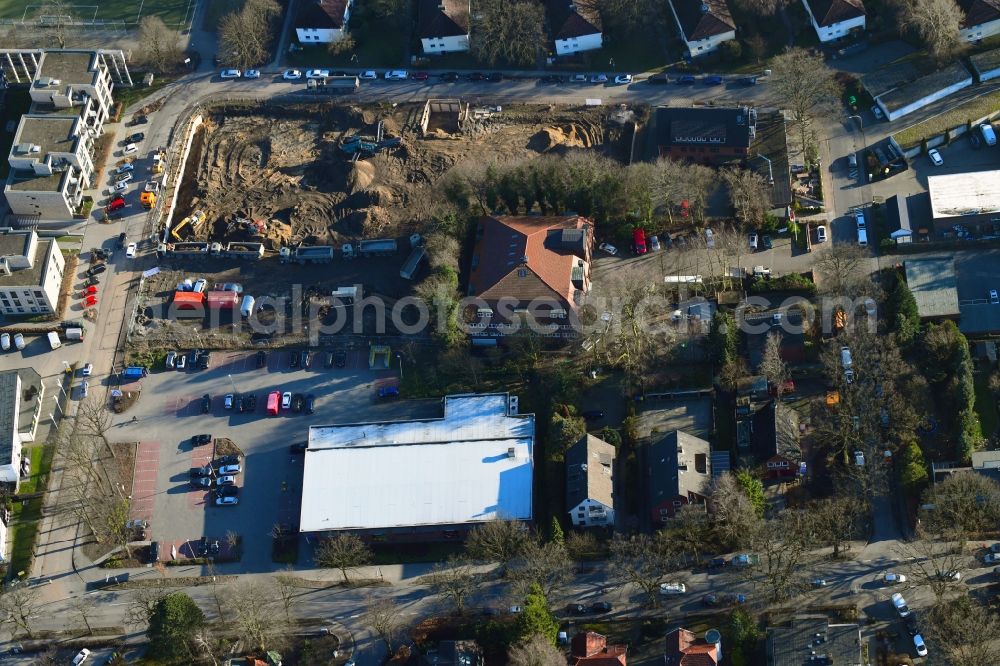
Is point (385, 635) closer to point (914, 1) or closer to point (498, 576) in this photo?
point (498, 576)

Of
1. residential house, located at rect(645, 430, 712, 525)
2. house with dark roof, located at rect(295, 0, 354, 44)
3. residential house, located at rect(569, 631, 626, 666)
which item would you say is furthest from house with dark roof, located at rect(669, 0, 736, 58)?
residential house, located at rect(569, 631, 626, 666)

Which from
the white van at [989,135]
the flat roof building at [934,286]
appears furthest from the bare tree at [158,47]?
the white van at [989,135]

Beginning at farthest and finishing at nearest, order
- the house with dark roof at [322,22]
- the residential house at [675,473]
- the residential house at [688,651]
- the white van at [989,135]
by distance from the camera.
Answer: the house with dark roof at [322,22] < the white van at [989,135] < the residential house at [675,473] < the residential house at [688,651]

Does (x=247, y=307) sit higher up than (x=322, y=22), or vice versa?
(x=322, y=22)

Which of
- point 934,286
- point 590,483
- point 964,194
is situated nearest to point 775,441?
point 590,483

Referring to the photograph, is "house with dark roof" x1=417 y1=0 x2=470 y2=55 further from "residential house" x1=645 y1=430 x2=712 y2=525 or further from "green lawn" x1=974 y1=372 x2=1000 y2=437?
"green lawn" x1=974 y1=372 x2=1000 y2=437

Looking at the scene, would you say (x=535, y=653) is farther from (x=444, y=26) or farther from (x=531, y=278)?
(x=444, y=26)

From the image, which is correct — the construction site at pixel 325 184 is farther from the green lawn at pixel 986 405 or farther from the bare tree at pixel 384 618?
the green lawn at pixel 986 405
